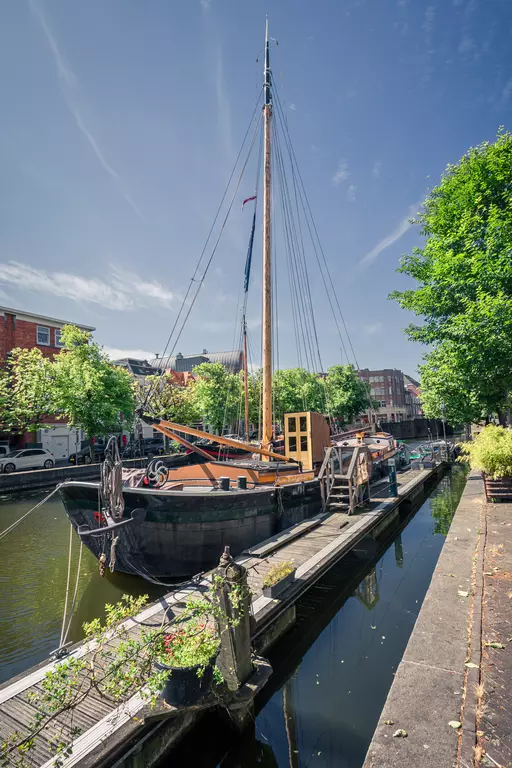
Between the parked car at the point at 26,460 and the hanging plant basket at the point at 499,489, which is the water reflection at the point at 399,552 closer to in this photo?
the hanging plant basket at the point at 499,489

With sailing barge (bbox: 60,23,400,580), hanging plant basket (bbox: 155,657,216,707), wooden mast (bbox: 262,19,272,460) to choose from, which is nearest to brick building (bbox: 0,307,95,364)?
wooden mast (bbox: 262,19,272,460)

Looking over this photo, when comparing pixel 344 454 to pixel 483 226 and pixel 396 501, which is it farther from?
pixel 483 226

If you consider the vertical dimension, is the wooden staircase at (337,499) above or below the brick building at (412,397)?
below

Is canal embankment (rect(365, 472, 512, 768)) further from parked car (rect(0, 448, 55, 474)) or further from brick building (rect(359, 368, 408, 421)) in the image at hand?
brick building (rect(359, 368, 408, 421))

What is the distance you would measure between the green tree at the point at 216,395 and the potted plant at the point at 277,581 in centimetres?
3234

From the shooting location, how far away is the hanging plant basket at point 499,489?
12341 millimetres

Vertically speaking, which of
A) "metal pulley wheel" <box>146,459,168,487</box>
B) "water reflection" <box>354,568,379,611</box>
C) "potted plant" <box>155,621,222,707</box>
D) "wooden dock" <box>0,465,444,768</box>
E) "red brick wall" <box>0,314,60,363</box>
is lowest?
"water reflection" <box>354,568,379,611</box>

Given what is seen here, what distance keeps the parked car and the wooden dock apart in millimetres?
24583

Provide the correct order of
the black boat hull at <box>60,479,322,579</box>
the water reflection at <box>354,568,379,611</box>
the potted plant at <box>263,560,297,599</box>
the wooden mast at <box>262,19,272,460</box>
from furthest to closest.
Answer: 1. the wooden mast at <box>262,19,272,460</box>
2. the water reflection at <box>354,568,379,611</box>
3. the black boat hull at <box>60,479,322,579</box>
4. the potted plant at <box>263,560,297,599</box>

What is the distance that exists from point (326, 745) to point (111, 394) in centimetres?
2841

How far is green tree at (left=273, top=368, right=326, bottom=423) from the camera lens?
49.8 m

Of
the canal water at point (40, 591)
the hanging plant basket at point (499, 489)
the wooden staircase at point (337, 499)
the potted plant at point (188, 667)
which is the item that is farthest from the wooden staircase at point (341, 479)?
the potted plant at point (188, 667)

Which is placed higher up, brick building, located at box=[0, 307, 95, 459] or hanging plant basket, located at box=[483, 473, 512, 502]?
brick building, located at box=[0, 307, 95, 459]

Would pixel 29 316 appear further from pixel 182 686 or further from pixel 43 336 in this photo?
pixel 182 686
